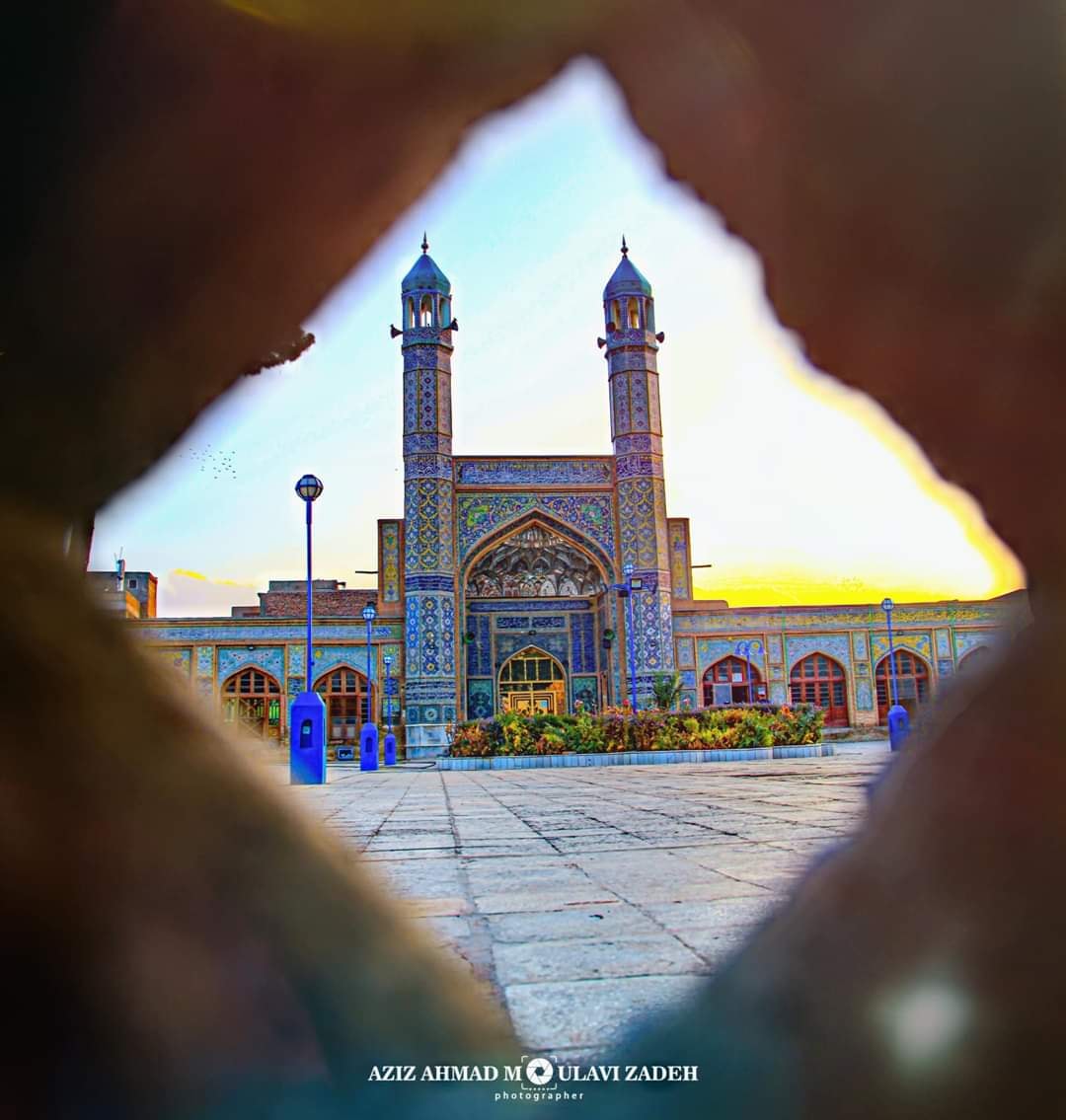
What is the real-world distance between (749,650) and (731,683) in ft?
2.83

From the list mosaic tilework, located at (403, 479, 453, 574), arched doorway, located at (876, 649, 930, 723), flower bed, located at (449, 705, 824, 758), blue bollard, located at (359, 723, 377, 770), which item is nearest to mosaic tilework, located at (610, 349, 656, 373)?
mosaic tilework, located at (403, 479, 453, 574)

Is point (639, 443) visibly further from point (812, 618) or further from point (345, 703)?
point (345, 703)

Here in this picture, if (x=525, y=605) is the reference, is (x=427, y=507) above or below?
above

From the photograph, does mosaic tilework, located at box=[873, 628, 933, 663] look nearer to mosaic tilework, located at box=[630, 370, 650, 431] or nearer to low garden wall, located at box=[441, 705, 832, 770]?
mosaic tilework, located at box=[630, 370, 650, 431]

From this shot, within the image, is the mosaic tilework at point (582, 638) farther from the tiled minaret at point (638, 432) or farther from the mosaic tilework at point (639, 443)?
the mosaic tilework at point (639, 443)

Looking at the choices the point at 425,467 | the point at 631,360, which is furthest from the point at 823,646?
the point at 425,467

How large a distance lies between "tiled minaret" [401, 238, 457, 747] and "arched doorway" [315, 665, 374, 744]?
50.3 inches

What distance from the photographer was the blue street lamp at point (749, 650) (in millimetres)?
22750

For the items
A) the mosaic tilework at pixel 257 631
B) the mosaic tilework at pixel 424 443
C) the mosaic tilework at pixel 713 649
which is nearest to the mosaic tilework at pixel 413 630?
the mosaic tilework at pixel 257 631

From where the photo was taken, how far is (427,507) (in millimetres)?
22141

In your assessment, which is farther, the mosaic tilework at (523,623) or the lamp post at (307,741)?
the mosaic tilework at (523,623)

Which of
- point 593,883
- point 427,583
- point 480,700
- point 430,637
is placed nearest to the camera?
point 593,883

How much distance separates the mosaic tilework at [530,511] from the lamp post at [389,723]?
2.99 m

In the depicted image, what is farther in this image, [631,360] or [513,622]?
[513,622]
